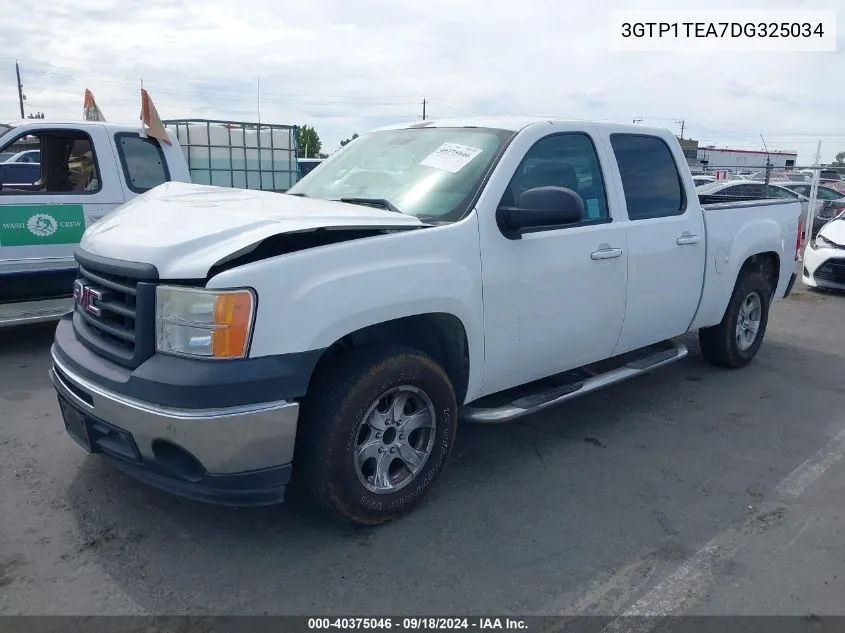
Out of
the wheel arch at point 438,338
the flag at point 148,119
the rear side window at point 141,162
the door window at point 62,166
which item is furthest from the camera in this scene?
the flag at point 148,119

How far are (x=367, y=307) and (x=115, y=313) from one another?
1113 mm

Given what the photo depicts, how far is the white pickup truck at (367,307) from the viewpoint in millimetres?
2881

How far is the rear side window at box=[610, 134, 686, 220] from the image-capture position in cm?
471

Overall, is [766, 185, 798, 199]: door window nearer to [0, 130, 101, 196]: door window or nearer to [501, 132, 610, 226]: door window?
[501, 132, 610, 226]: door window

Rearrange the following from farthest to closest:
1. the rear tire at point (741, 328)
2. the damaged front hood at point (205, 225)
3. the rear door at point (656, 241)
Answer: the rear tire at point (741, 328) → the rear door at point (656, 241) → the damaged front hood at point (205, 225)

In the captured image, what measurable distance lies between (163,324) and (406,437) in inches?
48.2

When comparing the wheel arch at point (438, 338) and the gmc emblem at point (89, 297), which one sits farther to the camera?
the wheel arch at point (438, 338)

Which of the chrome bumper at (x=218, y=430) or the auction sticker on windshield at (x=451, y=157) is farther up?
the auction sticker on windshield at (x=451, y=157)

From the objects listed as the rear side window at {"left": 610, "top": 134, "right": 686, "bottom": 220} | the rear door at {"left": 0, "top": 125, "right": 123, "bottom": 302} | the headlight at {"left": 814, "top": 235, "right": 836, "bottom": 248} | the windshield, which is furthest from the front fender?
the headlight at {"left": 814, "top": 235, "right": 836, "bottom": 248}

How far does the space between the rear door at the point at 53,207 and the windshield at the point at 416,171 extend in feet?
9.62

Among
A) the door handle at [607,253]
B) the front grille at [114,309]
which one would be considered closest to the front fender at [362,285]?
the front grille at [114,309]

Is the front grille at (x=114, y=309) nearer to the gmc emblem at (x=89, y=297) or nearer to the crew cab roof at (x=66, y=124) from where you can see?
the gmc emblem at (x=89, y=297)

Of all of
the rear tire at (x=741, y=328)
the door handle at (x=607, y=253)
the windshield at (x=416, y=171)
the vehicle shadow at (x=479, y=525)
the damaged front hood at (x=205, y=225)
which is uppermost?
the windshield at (x=416, y=171)

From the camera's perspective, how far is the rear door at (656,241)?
15.3ft
